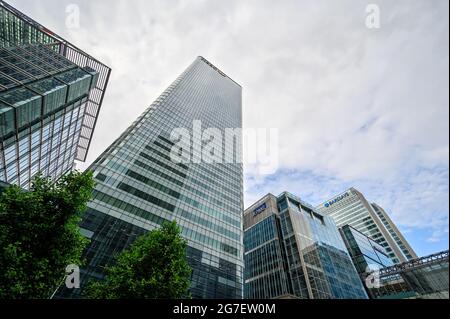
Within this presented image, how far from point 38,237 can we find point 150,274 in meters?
6.02

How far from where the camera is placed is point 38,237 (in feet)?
34.1

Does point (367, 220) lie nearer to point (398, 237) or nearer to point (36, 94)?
point (398, 237)

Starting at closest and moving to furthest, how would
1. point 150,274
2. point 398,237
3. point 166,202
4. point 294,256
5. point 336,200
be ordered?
point 150,274 < point 166,202 < point 294,256 < point 398,237 < point 336,200

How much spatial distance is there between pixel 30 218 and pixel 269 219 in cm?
6568

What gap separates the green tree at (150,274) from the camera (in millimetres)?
12078

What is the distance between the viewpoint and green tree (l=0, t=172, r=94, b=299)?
895 centimetres

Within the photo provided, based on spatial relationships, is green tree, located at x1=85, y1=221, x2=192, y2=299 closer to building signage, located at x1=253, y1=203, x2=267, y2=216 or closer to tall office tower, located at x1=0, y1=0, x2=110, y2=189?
tall office tower, located at x1=0, y1=0, x2=110, y2=189

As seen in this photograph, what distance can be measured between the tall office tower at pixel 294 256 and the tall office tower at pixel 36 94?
54341 millimetres

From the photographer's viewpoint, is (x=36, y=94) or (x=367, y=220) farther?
(x=367, y=220)

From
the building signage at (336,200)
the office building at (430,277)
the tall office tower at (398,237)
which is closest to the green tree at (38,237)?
the office building at (430,277)

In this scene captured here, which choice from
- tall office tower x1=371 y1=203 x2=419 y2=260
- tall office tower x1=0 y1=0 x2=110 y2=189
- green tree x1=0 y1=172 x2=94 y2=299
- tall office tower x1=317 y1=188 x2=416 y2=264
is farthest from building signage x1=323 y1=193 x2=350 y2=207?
green tree x1=0 y1=172 x2=94 y2=299

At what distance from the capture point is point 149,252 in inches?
535

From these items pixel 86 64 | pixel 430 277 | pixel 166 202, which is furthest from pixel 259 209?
pixel 430 277
